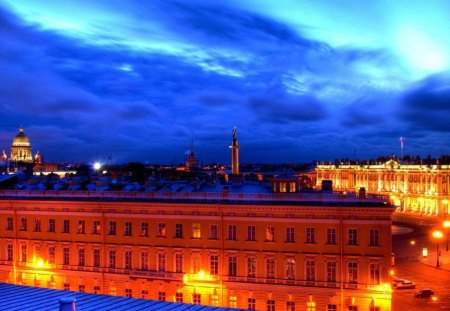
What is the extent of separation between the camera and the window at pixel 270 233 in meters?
43.8

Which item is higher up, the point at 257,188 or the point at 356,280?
the point at 257,188

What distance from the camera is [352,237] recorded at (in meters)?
41.8

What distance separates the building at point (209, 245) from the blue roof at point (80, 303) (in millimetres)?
19200

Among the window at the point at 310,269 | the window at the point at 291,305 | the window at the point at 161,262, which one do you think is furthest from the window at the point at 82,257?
the window at the point at 310,269

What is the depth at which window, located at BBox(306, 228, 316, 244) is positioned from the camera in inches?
1681

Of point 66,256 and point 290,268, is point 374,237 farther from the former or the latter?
point 66,256

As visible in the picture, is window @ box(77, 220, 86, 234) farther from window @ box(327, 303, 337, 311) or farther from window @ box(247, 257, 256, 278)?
window @ box(327, 303, 337, 311)

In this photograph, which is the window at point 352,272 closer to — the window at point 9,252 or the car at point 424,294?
the car at point 424,294

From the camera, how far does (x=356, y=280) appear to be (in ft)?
135

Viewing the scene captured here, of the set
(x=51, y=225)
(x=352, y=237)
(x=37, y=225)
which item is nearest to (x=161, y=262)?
(x=51, y=225)

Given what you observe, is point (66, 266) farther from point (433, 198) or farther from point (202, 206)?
point (433, 198)

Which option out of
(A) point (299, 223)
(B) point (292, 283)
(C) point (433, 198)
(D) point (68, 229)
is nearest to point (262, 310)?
(B) point (292, 283)

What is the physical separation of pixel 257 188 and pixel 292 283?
31.3ft

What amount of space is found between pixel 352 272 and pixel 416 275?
20487mm
